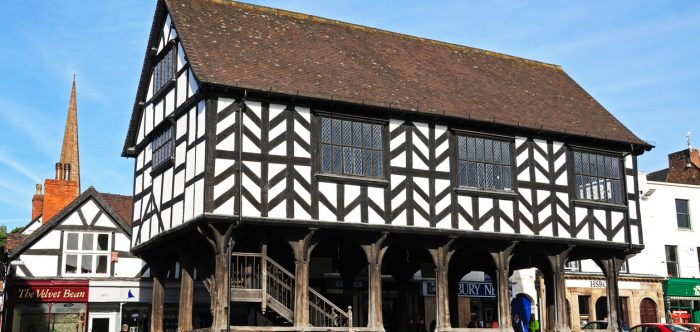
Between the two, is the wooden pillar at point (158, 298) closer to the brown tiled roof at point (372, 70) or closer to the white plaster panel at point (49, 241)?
the white plaster panel at point (49, 241)

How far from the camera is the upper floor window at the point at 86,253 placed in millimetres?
31062

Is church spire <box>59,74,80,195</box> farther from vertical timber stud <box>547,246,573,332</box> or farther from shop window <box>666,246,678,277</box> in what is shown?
vertical timber stud <box>547,246,573,332</box>

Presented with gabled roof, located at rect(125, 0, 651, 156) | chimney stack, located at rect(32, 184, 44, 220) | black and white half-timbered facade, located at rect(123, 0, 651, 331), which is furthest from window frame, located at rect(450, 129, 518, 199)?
chimney stack, located at rect(32, 184, 44, 220)

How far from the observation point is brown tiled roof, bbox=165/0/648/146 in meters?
22.5

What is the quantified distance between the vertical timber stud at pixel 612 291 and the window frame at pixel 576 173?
176cm

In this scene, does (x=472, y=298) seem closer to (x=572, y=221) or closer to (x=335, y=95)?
(x=572, y=221)

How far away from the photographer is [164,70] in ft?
81.6

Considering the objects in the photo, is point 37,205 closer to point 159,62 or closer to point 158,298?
point 158,298

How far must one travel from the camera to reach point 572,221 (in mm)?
25750

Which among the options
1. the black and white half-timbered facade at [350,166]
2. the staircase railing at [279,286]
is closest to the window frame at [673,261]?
the black and white half-timbered facade at [350,166]

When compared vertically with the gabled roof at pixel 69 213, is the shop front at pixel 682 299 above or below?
below

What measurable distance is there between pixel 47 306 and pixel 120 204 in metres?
5.32

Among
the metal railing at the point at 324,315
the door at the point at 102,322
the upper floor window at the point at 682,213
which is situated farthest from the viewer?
the upper floor window at the point at 682,213

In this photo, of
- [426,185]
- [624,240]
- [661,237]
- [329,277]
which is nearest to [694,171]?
[661,237]
